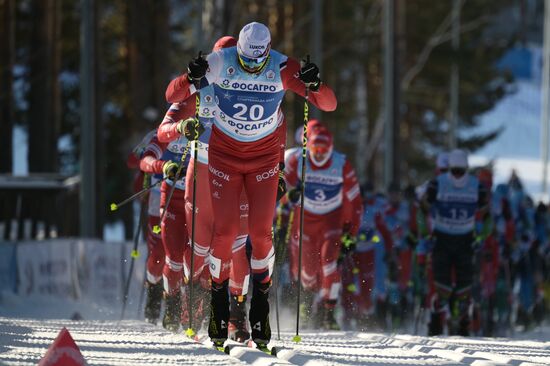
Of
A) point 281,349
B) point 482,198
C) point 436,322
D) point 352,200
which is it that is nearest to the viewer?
point 281,349

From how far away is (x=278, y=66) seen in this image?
33.8ft

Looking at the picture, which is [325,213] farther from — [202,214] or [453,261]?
[202,214]

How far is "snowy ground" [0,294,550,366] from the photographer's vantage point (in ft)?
29.9

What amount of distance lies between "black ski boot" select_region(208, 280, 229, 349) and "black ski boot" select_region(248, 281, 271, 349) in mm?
185

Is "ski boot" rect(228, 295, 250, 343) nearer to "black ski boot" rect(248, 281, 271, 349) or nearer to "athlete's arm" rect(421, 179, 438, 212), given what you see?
"black ski boot" rect(248, 281, 271, 349)

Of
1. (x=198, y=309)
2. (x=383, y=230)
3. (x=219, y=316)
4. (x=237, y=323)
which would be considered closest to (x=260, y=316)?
(x=219, y=316)

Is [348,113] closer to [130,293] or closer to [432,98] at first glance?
[432,98]

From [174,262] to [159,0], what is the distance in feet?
57.4

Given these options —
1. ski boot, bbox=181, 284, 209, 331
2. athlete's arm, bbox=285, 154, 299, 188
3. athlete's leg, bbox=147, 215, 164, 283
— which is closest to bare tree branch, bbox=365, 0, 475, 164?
athlete's arm, bbox=285, 154, 299, 188

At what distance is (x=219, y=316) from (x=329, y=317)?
5.04m

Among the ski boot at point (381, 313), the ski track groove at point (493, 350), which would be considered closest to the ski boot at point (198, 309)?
the ski track groove at point (493, 350)

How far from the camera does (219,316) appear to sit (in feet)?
33.9

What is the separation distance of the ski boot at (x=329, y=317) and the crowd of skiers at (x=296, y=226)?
0.06 feet

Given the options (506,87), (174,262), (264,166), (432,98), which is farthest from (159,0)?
(506,87)
